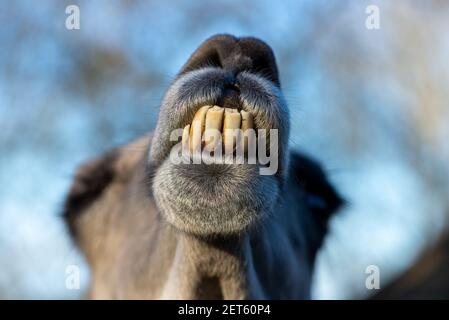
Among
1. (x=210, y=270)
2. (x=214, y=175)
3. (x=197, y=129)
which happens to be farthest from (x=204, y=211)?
(x=210, y=270)

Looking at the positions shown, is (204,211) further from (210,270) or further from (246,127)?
(210,270)

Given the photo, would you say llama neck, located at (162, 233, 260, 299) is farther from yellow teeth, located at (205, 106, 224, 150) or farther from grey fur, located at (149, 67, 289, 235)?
yellow teeth, located at (205, 106, 224, 150)

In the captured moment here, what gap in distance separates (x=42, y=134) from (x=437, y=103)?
4.11m

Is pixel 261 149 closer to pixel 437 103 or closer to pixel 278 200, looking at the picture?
pixel 278 200

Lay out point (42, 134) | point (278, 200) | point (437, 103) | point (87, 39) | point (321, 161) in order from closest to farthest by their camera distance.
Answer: point (278, 200)
point (321, 161)
point (437, 103)
point (42, 134)
point (87, 39)

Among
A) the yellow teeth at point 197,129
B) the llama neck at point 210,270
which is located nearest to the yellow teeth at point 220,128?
the yellow teeth at point 197,129

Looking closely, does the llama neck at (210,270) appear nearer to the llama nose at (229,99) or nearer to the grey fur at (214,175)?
the grey fur at (214,175)

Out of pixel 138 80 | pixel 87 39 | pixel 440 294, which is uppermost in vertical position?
pixel 87 39

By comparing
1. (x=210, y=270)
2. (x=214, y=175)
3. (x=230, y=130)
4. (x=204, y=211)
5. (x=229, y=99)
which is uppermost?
(x=229, y=99)

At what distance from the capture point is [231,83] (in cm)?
276

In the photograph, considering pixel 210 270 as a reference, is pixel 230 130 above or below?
above

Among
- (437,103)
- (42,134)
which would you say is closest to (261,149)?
(437,103)

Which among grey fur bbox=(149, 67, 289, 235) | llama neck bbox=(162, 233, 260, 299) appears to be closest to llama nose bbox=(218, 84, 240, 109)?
grey fur bbox=(149, 67, 289, 235)

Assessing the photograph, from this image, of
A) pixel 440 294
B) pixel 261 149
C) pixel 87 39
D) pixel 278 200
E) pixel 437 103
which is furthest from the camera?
pixel 87 39
